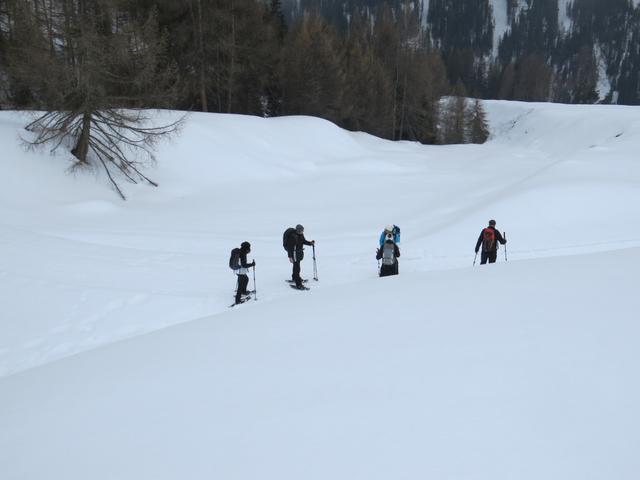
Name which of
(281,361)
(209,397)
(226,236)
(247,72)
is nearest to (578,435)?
(281,361)

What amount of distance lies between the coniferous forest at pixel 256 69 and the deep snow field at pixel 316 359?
6027 millimetres

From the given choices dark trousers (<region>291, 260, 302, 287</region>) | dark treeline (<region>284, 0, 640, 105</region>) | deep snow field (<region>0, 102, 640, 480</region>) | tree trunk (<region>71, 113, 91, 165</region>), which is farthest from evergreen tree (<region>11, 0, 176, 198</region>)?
dark treeline (<region>284, 0, 640, 105</region>)

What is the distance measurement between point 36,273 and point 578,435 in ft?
35.9

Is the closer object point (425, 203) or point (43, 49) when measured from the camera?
point (43, 49)

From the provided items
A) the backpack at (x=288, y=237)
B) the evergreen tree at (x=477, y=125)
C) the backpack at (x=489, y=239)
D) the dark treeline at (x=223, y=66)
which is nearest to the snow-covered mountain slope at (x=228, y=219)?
the backpack at (x=288, y=237)

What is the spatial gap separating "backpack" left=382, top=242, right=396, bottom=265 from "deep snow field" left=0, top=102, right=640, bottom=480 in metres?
1.28

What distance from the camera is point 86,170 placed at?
17.3 m

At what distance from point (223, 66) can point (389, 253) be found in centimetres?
2530

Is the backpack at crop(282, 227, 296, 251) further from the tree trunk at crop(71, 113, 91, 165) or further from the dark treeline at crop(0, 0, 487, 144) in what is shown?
the tree trunk at crop(71, 113, 91, 165)

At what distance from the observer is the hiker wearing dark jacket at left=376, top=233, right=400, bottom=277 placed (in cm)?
954

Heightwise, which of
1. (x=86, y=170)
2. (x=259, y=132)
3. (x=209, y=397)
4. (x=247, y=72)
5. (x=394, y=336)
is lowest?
(x=209, y=397)

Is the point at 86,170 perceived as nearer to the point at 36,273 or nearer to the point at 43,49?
the point at 43,49

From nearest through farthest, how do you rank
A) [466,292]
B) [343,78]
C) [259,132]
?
[466,292] < [259,132] < [343,78]

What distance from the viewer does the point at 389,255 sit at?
9.58 meters
